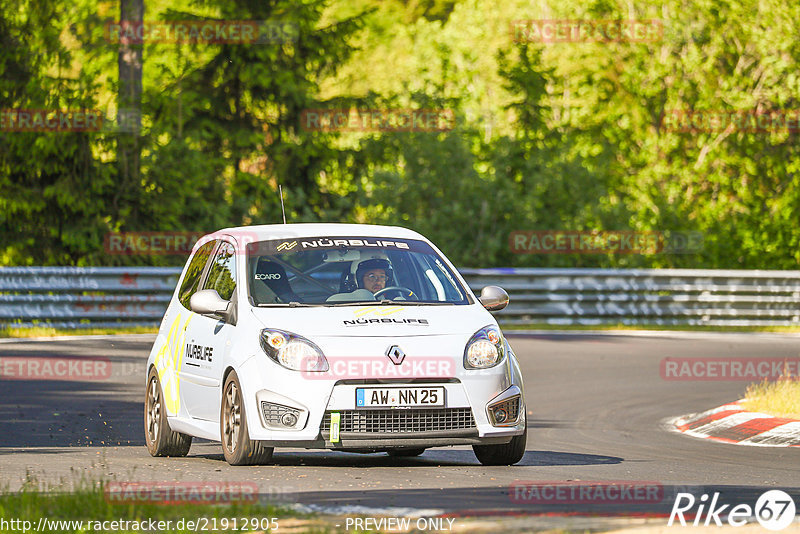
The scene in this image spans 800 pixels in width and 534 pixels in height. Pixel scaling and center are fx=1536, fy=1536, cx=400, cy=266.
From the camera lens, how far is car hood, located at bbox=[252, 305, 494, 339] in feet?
32.4

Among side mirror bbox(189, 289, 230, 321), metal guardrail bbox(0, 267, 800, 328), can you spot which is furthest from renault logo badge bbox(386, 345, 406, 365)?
metal guardrail bbox(0, 267, 800, 328)

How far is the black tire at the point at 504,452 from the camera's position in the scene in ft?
34.0

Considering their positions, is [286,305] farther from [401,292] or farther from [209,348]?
[401,292]

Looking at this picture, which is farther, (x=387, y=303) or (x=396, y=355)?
(x=387, y=303)

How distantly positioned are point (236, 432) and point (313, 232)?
5.96ft

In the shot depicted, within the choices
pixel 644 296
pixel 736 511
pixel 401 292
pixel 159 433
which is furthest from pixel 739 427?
pixel 644 296

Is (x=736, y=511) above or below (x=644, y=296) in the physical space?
above

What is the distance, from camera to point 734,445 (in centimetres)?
1308

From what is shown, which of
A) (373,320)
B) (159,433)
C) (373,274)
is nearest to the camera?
(373,320)

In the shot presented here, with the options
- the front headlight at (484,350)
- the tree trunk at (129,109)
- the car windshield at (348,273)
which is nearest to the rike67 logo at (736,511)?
the front headlight at (484,350)

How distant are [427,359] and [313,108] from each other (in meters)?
29.1

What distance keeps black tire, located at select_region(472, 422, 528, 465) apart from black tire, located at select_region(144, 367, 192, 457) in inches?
90.8

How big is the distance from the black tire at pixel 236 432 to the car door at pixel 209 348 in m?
0.16

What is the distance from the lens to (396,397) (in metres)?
9.73
